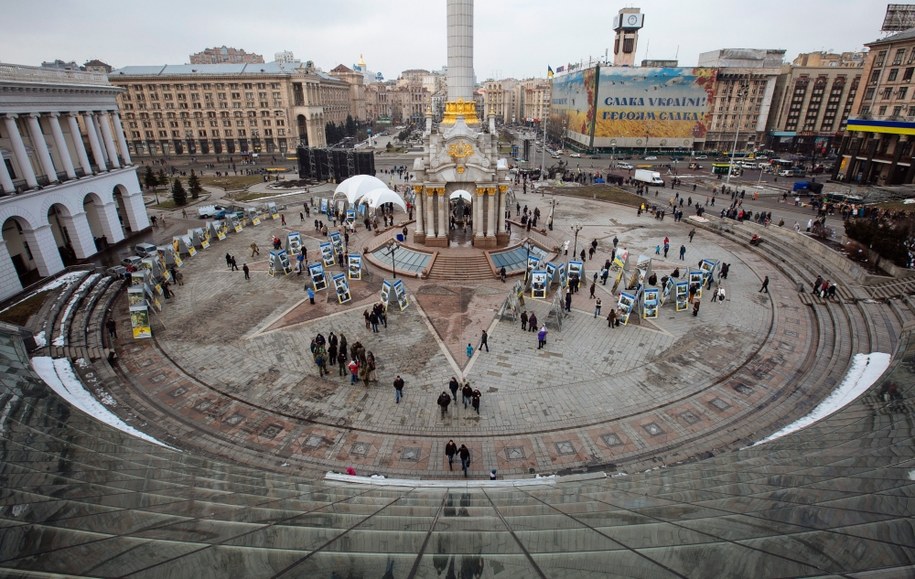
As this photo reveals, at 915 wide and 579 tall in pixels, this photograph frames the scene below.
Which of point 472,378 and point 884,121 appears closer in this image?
point 472,378

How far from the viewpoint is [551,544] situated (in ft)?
22.2

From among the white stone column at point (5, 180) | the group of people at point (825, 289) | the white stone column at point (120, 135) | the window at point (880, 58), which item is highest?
the window at point (880, 58)

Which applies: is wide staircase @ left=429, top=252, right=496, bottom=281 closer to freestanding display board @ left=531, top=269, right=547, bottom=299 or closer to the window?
freestanding display board @ left=531, top=269, right=547, bottom=299

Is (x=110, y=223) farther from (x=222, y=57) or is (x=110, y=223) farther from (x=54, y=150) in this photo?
(x=222, y=57)

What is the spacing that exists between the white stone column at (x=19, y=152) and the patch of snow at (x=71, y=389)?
672 inches

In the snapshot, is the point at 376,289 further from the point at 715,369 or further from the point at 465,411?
the point at 715,369

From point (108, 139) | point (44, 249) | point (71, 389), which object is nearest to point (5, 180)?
point (44, 249)

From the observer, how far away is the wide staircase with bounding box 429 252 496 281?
100.0 feet

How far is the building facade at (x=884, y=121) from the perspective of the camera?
176 feet

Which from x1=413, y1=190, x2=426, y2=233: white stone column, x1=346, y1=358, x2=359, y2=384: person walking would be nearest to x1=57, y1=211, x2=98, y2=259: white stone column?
x1=413, y1=190, x2=426, y2=233: white stone column

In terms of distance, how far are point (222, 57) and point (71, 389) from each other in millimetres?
139006

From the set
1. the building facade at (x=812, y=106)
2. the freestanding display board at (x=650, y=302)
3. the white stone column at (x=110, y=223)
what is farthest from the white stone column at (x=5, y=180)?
the building facade at (x=812, y=106)

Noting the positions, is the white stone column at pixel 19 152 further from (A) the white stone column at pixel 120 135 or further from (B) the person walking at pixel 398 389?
(B) the person walking at pixel 398 389

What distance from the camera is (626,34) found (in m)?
103
